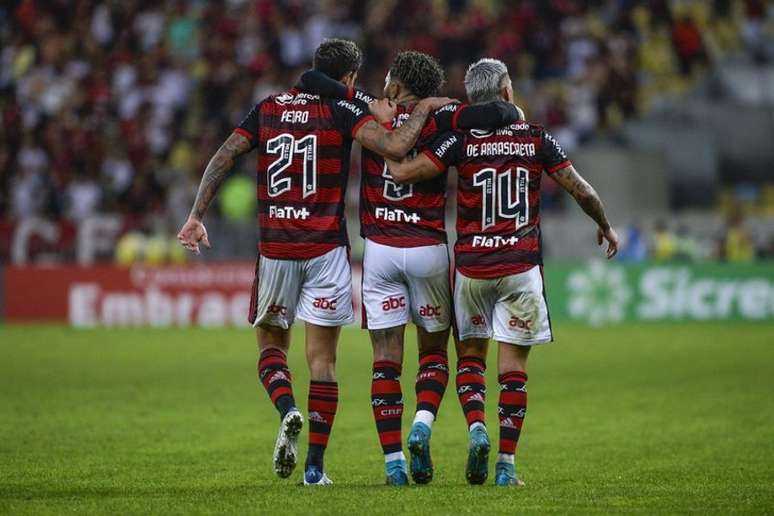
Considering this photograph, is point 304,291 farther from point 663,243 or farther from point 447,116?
point 663,243

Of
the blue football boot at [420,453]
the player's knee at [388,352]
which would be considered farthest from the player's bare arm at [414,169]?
the blue football boot at [420,453]

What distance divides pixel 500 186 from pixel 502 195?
0.17 feet

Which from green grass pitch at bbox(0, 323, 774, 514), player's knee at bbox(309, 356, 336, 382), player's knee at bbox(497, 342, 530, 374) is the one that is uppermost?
player's knee at bbox(497, 342, 530, 374)

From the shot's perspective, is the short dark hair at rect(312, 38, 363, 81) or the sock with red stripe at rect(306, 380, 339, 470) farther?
the short dark hair at rect(312, 38, 363, 81)

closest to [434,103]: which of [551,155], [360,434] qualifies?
[551,155]

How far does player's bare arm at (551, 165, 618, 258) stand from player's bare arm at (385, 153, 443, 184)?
2.38ft

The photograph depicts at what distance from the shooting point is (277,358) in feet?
28.0

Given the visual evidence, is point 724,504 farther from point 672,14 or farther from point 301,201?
point 672,14

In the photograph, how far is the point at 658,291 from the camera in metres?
24.2

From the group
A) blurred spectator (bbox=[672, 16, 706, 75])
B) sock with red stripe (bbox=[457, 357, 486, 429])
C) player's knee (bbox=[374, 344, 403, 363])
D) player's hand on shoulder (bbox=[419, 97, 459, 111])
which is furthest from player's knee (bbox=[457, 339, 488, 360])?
blurred spectator (bbox=[672, 16, 706, 75])

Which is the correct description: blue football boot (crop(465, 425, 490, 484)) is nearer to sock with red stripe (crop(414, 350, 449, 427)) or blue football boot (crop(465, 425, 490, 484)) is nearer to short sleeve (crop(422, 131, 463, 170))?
sock with red stripe (crop(414, 350, 449, 427))

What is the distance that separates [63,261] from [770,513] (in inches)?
763

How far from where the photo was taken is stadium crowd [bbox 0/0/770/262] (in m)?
26.4

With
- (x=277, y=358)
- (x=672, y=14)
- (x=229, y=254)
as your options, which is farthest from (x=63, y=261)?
(x=277, y=358)
